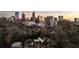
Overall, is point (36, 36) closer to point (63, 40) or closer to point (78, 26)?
point (63, 40)

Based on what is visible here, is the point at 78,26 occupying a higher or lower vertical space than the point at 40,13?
lower
